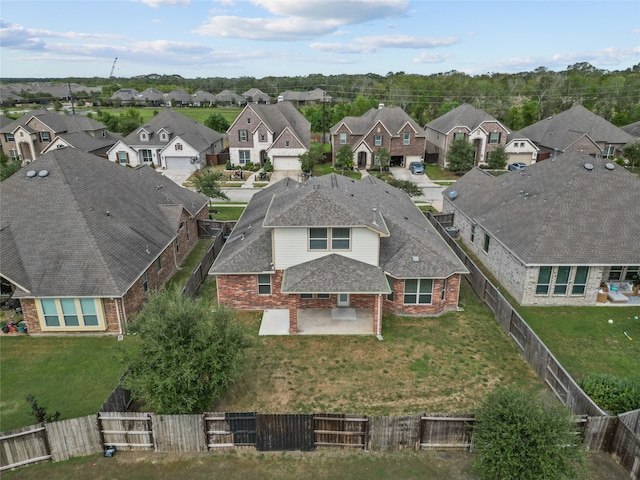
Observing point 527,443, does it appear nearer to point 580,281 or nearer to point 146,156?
point 580,281

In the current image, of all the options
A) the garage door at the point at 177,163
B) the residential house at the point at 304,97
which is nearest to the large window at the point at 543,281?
the garage door at the point at 177,163

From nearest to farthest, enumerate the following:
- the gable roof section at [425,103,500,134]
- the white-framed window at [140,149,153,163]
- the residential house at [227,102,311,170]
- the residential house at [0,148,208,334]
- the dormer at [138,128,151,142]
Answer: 1. the residential house at [0,148,208,334]
2. the residential house at [227,102,311,170]
3. the gable roof section at [425,103,500,134]
4. the white-framed window at [140,149,153,163]
5. the dormer at [138,128,151,142]

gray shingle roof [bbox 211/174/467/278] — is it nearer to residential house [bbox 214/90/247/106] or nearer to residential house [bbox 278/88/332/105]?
residential house [bbox 278/88/332/105]

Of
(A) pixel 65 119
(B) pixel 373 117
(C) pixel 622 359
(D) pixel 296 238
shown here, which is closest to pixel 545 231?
(C) pixel 622 359

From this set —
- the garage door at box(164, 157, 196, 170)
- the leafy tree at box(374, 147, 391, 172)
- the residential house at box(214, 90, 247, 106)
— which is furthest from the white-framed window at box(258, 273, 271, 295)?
the residential house at box(214, 90, 247, 106)

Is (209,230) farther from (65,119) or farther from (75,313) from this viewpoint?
(65,119)

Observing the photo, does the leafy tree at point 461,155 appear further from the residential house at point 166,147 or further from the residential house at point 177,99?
the residential house at point 177,99
